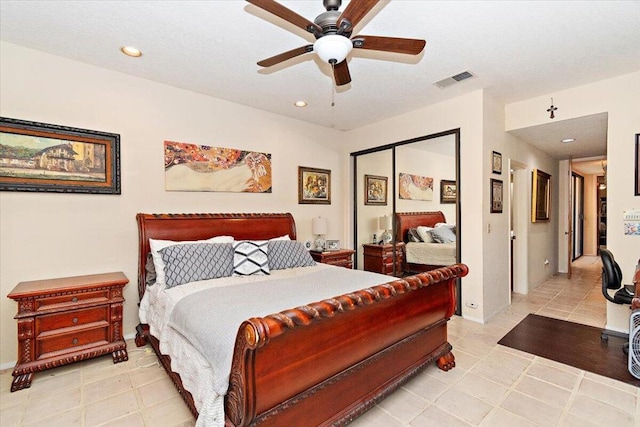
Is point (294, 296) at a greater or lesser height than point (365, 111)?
lesser

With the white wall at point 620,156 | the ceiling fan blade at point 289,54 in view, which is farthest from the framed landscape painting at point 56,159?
the white wall at point 620,156

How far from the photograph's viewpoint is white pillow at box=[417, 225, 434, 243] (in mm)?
4117

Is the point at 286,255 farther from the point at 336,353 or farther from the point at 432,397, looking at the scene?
the point at 432,397

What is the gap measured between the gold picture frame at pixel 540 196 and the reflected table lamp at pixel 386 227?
2.51m

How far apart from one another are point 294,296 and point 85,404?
1661 mm

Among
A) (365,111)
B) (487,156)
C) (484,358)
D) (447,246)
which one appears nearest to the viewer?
(484,358)

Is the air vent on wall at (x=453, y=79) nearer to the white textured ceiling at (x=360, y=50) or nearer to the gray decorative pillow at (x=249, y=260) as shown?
the white textured ceiling at (x=360, y=50)

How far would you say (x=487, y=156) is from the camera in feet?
11.7

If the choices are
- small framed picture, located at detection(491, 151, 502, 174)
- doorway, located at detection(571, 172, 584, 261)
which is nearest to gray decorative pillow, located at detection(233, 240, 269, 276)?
small framed picture, located at detection(491, 151, 502, 174)

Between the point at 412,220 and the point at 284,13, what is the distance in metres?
3.38

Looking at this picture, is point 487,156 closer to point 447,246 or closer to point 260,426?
point 447,246

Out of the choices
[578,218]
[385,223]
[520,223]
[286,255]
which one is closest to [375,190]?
[385,223]

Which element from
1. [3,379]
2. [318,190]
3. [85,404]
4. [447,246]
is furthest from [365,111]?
[3,379]

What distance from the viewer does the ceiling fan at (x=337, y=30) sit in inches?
63.0
